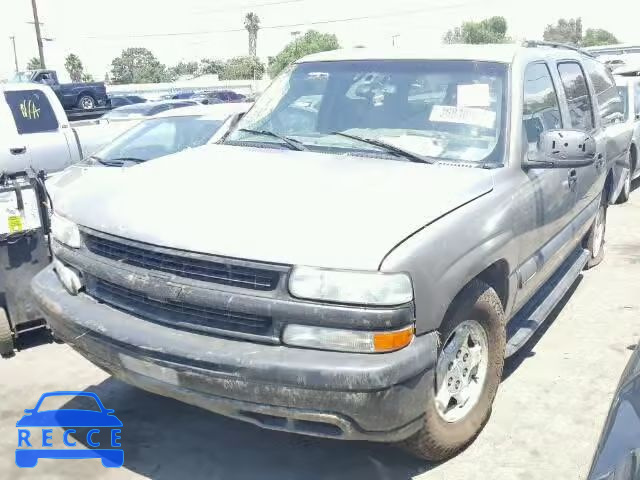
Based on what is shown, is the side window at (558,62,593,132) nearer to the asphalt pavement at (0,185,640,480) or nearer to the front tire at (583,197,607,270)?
the front tire at (583,197,607,270)

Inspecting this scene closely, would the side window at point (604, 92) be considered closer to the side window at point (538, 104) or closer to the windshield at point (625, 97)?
the side window at point (538, 104)

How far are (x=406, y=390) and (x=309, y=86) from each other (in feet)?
8.01

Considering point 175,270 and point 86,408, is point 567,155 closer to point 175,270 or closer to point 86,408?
point 175,270

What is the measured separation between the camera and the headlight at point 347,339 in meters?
2.51

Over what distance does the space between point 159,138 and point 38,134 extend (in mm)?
2646

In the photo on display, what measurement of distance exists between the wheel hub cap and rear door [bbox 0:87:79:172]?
6.88 meters

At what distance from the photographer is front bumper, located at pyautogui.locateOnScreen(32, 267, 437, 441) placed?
2.47 metres

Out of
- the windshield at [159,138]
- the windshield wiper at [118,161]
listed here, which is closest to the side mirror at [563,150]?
the windshield at [159,138]

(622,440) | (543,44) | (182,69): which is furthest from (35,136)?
(182,69)

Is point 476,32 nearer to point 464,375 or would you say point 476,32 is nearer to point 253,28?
point 253,28

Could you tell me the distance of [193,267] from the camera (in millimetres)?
2711

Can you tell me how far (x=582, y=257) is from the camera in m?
5.32

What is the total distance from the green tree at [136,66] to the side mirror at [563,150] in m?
102

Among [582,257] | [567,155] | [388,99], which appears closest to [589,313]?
[582,257]
